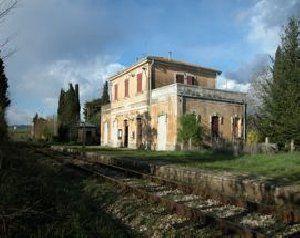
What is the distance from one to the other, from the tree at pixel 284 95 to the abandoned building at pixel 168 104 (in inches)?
172

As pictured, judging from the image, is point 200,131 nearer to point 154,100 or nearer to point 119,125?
point 154,100

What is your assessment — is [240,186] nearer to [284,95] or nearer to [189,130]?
[284,95]

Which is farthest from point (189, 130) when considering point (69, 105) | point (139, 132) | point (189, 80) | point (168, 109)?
point (69, 105)

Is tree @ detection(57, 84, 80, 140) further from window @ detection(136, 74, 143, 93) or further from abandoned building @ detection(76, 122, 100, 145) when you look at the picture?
window @ detection(136, 74, 143, 93)

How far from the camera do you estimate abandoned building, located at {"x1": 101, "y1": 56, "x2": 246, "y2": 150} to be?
3300 centimetres

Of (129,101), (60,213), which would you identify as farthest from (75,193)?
(129,101)

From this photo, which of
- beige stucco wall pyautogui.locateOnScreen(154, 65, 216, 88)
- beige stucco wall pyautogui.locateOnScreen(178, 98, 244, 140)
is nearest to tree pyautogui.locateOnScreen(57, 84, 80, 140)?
beige stucco wall pyautogui.locateOnScreen(154, 65, 216, 88)

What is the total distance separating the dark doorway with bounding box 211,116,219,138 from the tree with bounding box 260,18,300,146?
13.9ft

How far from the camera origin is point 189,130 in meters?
31.1

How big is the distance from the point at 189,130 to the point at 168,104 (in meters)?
3.21

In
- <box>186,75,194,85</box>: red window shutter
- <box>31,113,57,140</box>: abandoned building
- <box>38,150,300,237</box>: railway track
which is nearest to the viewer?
<box>38,150,300,237</box>: railway track

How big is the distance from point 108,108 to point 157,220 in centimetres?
3884

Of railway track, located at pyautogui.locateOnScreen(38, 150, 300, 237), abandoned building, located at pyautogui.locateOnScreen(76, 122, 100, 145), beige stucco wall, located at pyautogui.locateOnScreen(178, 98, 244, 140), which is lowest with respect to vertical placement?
railway track, located at pyautogui.locateOnScreen(38, 150, 300, 237)

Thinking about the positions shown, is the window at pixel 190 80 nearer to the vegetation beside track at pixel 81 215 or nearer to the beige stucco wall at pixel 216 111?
the beige stucco wall at pixel 216 111
